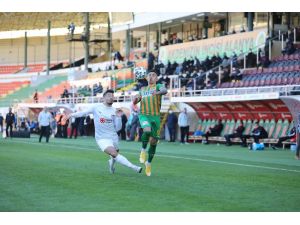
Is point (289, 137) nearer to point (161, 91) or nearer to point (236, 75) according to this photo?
point (236, 75)

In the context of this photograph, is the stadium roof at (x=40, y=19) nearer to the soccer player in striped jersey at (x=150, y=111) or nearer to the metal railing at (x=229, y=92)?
the metal railing at (x=229, y=92)

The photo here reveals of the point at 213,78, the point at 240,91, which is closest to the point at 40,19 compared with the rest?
the point at 213,78

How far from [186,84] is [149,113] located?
24506 mm

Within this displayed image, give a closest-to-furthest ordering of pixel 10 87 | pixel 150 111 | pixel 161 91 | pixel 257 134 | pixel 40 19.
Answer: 1. pixel 161 91
2. pixel 150 111
3. pixel 257 134
4. pixel 10 87
5. pixel 40 19

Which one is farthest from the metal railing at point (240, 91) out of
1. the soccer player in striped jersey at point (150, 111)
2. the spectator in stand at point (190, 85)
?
the soccer player in striped jersey at point (150, 111)

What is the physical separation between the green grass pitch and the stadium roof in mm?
60533

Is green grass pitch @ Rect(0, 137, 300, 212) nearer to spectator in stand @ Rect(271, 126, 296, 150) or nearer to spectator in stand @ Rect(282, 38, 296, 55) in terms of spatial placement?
spectator in stand @ Rect(271, 126, 296, 150)

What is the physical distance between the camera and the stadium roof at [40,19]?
78262 mm

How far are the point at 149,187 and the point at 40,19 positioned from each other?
2949 inches

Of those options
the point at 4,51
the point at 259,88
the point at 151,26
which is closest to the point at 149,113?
the point at 259,88

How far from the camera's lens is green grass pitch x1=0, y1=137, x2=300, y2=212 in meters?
10.2

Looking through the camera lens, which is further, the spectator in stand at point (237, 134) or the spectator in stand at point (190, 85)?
the spectator in stand at point (190, 85)

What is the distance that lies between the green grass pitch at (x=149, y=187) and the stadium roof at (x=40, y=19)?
60.5 metres

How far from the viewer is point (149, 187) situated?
12.6 m
